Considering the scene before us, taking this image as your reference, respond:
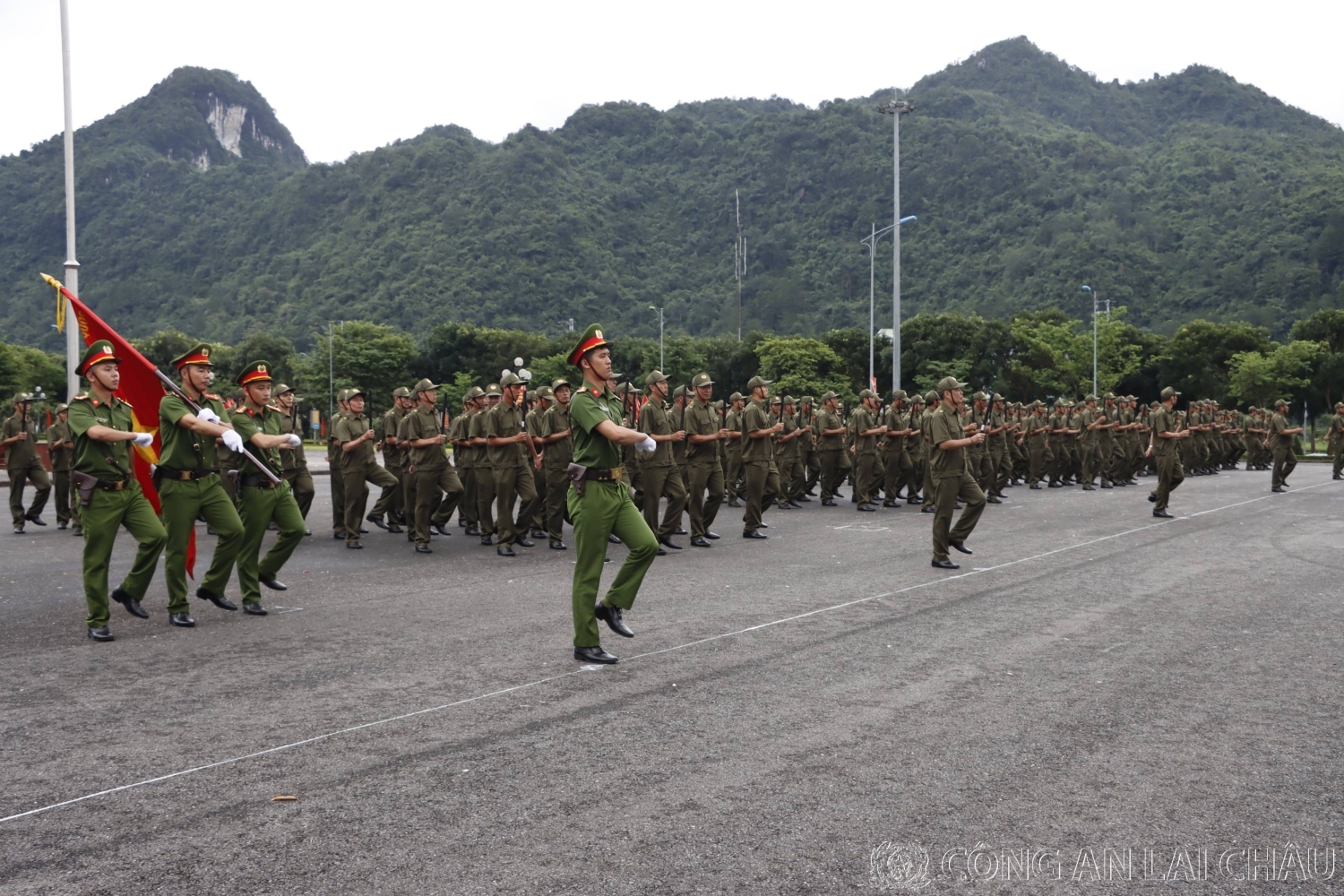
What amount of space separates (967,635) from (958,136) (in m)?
117

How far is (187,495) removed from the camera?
29.3ft

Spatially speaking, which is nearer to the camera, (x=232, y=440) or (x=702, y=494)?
(x=232, y=440)

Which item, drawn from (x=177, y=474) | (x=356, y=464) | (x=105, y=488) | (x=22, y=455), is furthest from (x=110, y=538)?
(x=22, y=455)

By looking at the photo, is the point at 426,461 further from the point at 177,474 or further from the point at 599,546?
the point at 599,546

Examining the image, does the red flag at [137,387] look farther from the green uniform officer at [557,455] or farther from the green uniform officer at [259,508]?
the green uniform officer at [557,455]

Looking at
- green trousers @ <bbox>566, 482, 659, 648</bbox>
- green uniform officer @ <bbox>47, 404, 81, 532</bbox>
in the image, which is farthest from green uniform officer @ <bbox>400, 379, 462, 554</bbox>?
green trousers @ <bbox>566, 482, 659, 648</bbox>

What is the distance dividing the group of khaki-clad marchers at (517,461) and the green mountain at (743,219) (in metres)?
66.9

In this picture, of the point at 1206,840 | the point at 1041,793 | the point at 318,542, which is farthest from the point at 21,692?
the point at 318,542

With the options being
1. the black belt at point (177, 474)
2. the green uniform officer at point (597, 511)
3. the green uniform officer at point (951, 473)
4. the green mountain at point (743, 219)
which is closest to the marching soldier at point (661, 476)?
the green uniform officer at point (951, 473)

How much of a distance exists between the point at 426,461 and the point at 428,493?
0.45 meters

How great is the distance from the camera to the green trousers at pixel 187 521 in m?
8.78

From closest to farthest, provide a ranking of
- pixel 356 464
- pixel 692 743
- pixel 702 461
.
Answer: pixel 692 743, pixel 702 461, pixel 356 464

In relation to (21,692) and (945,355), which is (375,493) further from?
(945,355)

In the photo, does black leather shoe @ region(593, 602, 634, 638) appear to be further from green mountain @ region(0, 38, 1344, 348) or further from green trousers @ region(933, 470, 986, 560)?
green mountain @ region(0, 38, 1344, 348)
